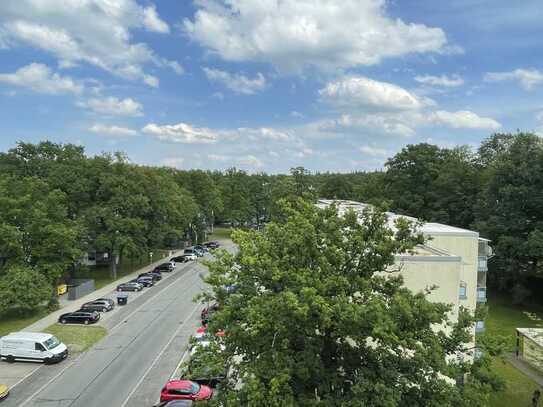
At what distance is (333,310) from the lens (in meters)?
9.30

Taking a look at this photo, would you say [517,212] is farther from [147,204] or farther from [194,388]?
[147,204]

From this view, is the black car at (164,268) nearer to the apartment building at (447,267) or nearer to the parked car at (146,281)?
the parked car at (146,281)

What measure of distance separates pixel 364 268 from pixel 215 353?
14.9 ft

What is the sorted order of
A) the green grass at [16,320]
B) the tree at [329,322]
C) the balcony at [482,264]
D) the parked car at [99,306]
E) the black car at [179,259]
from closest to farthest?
the tree at [329,322], the balcony at [482,264], the green grass at [16,320], the parked car at [99,306], the black car at [179,259]

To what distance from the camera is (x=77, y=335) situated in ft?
88.2

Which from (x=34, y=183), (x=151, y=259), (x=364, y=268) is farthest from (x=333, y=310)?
(x=151, y=259)

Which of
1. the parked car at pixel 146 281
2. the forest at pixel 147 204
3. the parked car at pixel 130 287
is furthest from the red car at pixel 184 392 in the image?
the parked car at pixel 146 281

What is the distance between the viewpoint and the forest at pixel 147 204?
1257 inches

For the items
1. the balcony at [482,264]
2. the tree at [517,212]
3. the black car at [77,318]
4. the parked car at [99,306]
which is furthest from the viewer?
the tree at [517,212]

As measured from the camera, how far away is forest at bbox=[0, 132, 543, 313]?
105 feet

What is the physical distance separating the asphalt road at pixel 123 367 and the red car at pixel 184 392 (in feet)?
2.98

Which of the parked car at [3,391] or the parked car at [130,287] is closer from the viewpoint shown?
the parked car at [3,391]

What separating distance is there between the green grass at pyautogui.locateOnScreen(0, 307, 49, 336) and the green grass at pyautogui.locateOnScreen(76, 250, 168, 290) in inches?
345

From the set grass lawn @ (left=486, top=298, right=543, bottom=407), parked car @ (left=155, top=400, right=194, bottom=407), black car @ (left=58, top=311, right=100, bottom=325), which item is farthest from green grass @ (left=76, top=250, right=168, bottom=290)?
grass lawn @ (left=486, top=298, right=543, bottom=407)
